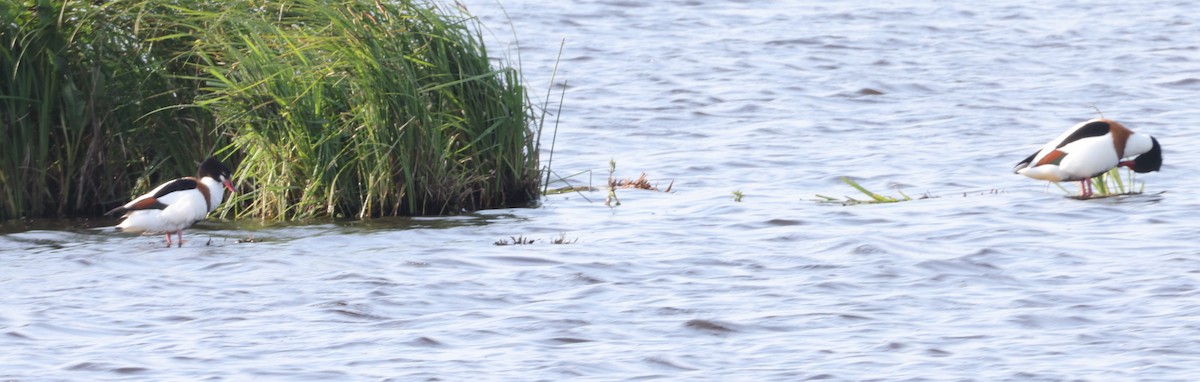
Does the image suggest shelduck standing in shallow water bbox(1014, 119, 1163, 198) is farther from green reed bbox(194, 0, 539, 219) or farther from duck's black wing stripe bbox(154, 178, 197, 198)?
duck's black wing stripe bbox(154, 178, 197, 198)

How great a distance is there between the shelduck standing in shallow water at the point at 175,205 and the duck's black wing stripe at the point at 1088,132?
644cm

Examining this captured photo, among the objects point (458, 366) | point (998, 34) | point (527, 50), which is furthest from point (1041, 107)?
point (458, 366)

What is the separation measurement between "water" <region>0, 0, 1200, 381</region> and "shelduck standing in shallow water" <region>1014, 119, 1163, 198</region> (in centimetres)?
25

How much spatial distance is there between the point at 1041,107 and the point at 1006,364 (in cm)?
1245

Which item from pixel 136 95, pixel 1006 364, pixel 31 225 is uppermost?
pixel 136 95

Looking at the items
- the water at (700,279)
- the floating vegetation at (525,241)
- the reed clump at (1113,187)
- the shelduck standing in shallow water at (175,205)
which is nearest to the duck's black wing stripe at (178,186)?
the shelduck standing in shallow water at (175,205)

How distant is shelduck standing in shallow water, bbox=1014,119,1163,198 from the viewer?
41.9 feet

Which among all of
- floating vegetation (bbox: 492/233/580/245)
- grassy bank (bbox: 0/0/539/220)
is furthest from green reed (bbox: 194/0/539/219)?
floating vegetation (bbox: 492/233/580/245)

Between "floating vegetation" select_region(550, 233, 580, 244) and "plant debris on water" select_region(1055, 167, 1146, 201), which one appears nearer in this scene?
"floating vegetation" select_region(550, 233, 580, 244)

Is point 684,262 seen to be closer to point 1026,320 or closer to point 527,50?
point 1026,320

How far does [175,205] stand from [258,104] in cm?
111

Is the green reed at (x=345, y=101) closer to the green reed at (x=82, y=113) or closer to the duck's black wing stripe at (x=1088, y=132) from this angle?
the green reed at (x=82, y=113)

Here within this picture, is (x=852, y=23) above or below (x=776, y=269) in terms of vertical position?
above

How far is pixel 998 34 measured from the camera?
26094 mm
